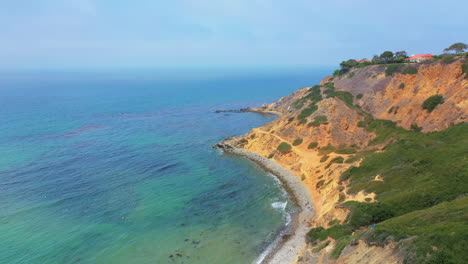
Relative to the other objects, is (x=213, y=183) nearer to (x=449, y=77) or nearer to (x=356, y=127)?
(x=356, y=127)

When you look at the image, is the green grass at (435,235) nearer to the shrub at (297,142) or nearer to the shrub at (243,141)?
the shrub at (297,142)

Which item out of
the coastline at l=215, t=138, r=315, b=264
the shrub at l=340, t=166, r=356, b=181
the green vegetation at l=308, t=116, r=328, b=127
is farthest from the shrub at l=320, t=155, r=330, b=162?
the green vegetation at l=308, t=116, r=328, b=127

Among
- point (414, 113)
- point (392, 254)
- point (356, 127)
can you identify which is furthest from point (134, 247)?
point (414, 113)

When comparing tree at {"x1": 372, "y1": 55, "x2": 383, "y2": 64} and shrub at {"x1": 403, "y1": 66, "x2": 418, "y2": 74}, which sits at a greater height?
tree at {"x1": 372, "y1": 55, "x2": 383, "y2": 64}

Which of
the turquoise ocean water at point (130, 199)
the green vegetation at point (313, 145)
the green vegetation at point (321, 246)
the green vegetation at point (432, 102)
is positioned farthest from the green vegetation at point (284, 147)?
the green vegetation at point (321, 246)

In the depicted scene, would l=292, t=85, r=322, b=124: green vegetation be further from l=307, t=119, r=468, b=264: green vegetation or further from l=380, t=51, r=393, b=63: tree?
l=380, t=51, r=393, b=63: tree
